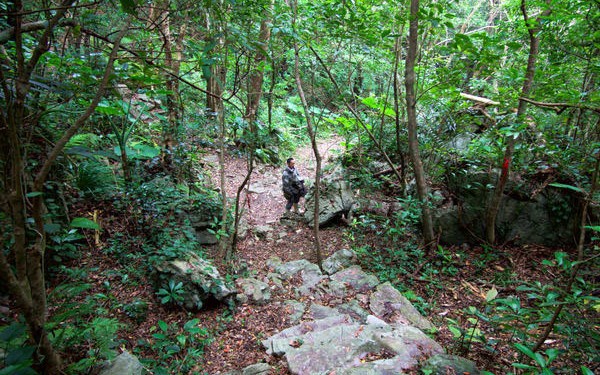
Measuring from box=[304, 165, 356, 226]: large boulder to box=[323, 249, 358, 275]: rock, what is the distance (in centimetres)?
159

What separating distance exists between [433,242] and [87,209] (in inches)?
241

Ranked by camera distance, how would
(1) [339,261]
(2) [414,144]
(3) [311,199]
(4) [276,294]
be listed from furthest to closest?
(3) [311,199] < (1) [339,261] < (2) [414,144] < (4) [276,294]

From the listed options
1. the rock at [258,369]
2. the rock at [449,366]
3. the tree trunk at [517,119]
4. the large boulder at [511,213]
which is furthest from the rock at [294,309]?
the tree trunk at [517,119]

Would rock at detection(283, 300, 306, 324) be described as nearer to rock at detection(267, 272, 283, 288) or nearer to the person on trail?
rock at detection(267, 272, 283, 288)

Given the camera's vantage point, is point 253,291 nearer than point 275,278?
Yes

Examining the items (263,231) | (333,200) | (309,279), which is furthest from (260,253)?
(333,200)

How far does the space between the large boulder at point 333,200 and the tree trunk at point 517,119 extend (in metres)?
2.99

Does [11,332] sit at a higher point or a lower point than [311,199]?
higher

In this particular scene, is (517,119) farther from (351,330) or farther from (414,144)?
(351,330)

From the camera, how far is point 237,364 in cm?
324

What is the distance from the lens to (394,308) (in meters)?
4.34

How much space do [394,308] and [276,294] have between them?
→ 188cm

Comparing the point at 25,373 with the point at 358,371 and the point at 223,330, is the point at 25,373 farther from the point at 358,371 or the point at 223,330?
the point at 223,330

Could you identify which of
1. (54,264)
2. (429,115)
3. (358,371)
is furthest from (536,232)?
(54,264)
